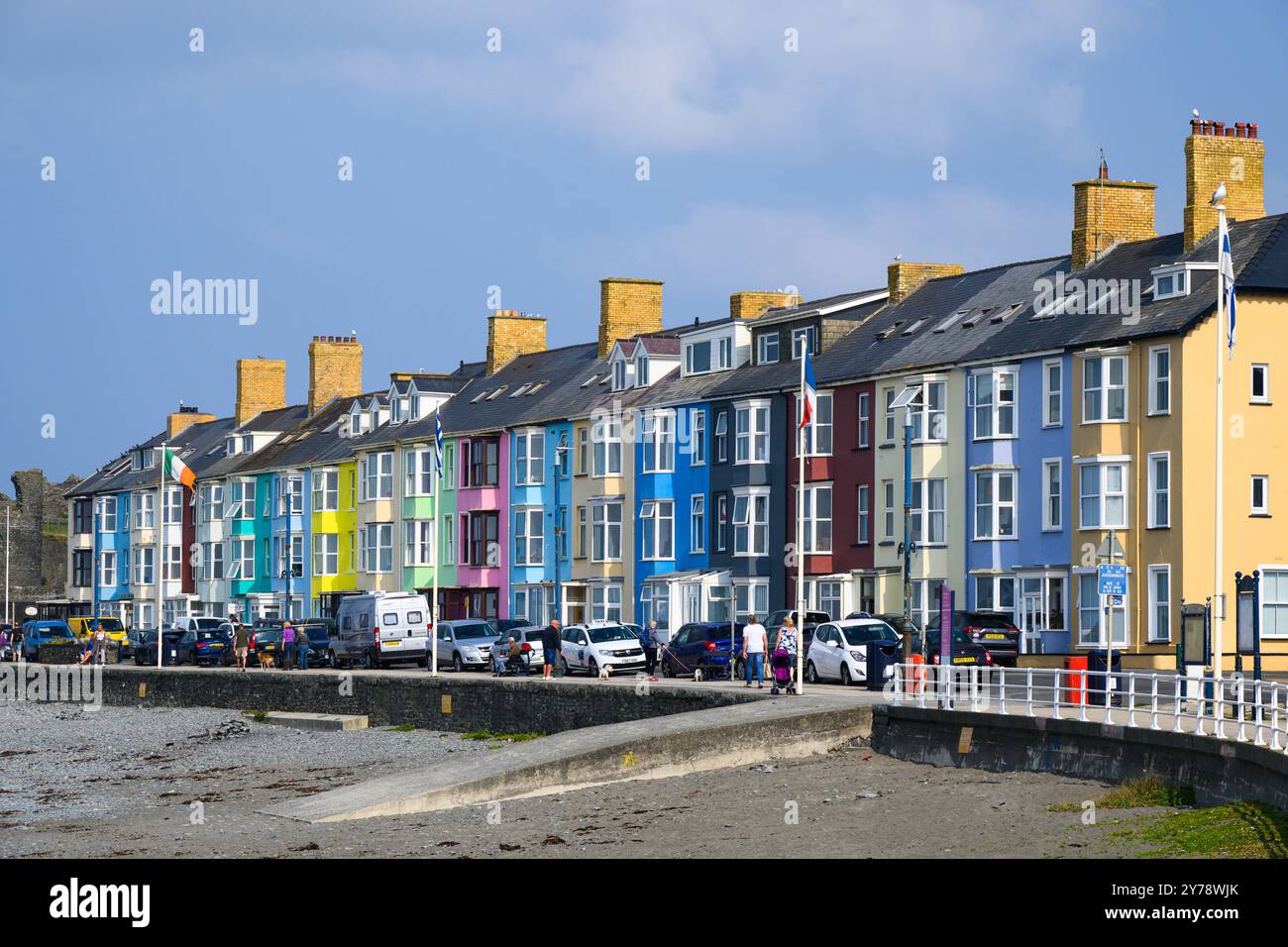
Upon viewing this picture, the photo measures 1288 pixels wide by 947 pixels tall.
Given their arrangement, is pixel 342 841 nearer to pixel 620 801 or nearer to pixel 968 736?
pixel 620 801

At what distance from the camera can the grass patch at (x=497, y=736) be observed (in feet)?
152

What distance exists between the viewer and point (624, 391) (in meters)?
72.6

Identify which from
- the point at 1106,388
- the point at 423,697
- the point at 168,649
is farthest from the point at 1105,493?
the point at 168,649

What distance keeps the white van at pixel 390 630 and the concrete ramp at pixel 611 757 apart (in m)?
25.0

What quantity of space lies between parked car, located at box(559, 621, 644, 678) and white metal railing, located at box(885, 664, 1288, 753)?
1125 cm

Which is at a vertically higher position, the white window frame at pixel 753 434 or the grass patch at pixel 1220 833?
the white window frame at pixel 753 434

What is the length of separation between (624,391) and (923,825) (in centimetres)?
4557

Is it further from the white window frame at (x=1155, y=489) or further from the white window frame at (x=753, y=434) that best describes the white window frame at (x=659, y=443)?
the white window frame at (x=1155, y=489)

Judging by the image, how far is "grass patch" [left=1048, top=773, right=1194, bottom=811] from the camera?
27.4 m

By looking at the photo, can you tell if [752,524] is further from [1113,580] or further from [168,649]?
[1113,580]

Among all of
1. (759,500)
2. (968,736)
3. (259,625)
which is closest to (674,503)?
(759,500)

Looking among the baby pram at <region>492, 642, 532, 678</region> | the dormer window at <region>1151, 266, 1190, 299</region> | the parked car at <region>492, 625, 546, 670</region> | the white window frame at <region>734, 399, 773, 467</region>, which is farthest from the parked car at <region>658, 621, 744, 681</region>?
the dormer window at <region>1151, 266, 1190, 299</region>

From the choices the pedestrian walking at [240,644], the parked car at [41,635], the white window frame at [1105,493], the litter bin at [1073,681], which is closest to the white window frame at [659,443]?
the pedestrian walking at [240,644]

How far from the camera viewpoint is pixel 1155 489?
5088 centimetres
